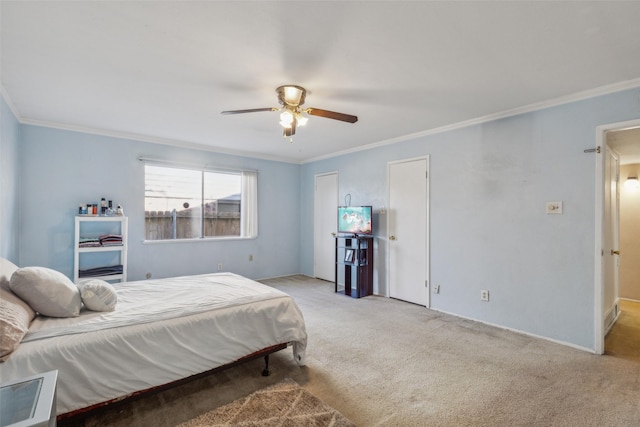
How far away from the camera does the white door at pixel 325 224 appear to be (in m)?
5.72

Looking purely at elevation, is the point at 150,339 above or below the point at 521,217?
below

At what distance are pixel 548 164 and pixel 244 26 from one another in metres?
3.19

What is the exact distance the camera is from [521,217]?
3311 mm

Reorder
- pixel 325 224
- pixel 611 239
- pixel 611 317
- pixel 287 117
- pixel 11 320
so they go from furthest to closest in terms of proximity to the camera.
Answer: pixel 325 224 → pixel 611 317 → pixel 611 239 → pixel 287 117 → pixel 11 320

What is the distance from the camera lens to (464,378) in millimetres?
2385

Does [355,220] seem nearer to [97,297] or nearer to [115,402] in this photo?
[97,297]

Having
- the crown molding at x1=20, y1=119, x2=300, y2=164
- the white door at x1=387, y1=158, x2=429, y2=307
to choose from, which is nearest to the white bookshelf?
the crown molding at x1=20, y1=119, x2=300, y2=164

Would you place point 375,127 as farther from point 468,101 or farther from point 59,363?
point 59,363

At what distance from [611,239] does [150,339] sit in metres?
4.75

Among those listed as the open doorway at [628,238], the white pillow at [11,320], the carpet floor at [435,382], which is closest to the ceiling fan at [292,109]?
the white pillow at [11,320]

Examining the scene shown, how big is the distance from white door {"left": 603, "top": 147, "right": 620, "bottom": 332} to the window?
16.6ft

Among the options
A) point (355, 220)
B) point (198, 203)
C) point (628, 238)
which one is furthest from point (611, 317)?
point (198, 203)

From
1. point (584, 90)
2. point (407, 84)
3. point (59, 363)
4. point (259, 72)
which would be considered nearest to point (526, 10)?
point (407, 84)

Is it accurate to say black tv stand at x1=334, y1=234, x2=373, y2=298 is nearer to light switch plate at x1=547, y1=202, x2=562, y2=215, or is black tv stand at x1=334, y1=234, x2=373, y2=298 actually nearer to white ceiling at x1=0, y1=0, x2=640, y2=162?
white ceiling at x1=0, y1=0, x2=640, y2=162
